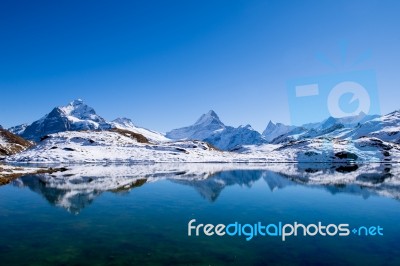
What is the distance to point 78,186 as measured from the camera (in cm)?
4622

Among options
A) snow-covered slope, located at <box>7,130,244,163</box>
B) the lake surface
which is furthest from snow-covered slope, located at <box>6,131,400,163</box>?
the lake surface

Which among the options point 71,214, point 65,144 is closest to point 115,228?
point 71,214

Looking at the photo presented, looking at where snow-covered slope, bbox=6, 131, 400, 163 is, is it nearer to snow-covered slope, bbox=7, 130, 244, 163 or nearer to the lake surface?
snow-covered slope, bbox=7, 130, 244, 163

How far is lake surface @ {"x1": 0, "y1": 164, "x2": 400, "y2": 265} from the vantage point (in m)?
17.2

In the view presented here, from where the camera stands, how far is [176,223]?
25.3 meters

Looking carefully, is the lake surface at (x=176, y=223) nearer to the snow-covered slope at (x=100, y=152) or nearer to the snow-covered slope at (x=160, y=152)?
the snow-covered slope at (x=100, y=152)

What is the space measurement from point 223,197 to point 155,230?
1728 centimetres

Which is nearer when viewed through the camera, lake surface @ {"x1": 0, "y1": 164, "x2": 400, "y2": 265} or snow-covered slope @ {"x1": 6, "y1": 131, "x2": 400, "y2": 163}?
lake surface @ {"x1": 0, "y1": 164, "x2": 400, "y2": 265}

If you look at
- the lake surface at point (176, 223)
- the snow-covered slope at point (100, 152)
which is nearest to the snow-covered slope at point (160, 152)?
the snow-covered slope at point (100, 152)

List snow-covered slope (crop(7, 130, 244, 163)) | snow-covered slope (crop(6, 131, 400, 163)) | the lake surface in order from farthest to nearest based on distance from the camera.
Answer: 1. snow-covered slope (crop(6, 131, 400, 163))
2. snow-covered slope (crop(7, 130, 244, 163))
3. the lake surface

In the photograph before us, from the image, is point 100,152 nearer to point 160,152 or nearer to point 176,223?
point 160,152

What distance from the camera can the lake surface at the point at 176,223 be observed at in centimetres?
1719

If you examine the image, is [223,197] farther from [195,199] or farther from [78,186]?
[78,186]

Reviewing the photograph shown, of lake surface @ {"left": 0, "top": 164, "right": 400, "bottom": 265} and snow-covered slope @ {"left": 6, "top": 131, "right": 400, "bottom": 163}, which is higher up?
snow-covered slope @ {"left": 6, "top": 131, "right": 400, "bottom": 163}
